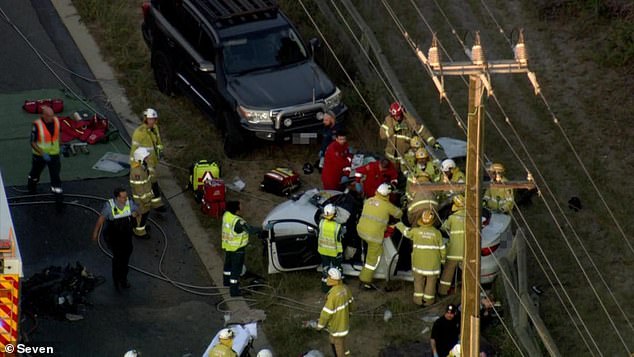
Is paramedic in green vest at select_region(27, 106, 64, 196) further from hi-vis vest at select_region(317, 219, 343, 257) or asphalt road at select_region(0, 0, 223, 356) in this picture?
hi-vis vest at select_region(317, 219, 343, 257)

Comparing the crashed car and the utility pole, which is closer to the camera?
the utility pole

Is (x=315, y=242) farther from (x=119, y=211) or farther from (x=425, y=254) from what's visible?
(x=119, y=211)

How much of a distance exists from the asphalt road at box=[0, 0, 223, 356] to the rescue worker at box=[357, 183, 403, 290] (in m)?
2.10

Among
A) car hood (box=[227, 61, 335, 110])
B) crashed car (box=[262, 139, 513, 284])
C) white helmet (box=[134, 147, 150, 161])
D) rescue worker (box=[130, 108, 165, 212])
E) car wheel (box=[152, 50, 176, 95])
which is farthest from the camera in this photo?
car wheel (box=[152, 50, 176, 95])

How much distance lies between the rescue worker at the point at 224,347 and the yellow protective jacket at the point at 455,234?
3.78 meters

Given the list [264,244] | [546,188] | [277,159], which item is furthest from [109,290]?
[546,188]

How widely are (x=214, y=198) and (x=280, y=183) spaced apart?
1145 mm

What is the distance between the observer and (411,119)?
22562mm

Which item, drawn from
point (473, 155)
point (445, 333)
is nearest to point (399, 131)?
point (445, 333)

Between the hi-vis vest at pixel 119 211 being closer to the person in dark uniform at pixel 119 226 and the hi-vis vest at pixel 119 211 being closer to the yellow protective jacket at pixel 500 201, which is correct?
the person in dark uniform at pixel 119 226

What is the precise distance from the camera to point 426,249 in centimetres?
1983

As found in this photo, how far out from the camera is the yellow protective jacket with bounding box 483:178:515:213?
2075 cm

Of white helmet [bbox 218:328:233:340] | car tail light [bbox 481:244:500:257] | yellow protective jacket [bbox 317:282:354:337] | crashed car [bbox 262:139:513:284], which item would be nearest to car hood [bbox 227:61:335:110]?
crashed car [bbox 262:139:513:284]

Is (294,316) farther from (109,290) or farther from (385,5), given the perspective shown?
(385,5)
